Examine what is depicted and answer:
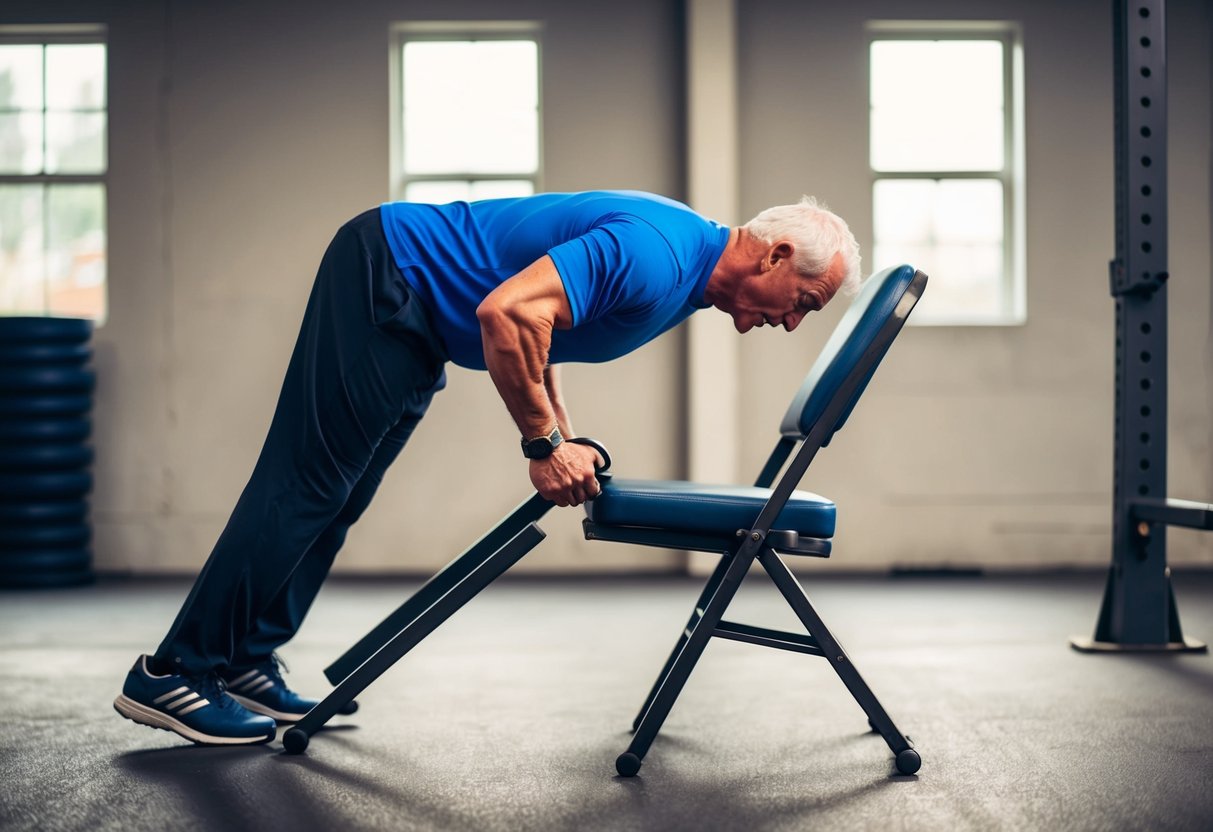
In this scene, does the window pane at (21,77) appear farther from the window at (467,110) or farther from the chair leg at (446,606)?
the chair leg at (446,606)

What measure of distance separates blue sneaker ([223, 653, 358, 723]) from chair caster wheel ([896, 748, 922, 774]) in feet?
3.55

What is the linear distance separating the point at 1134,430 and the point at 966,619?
3.10ft

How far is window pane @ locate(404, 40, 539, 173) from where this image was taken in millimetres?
5121

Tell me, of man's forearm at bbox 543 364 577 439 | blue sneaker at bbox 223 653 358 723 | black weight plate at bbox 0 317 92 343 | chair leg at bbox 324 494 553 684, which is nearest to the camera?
chair leg at bbox 324 494 553 684

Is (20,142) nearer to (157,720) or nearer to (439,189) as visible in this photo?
(439,189)

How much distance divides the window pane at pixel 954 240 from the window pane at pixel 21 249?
161 inches

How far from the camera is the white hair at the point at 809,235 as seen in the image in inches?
74.5

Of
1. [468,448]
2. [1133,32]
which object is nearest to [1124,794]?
[1133,32]

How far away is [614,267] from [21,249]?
452 centimetres

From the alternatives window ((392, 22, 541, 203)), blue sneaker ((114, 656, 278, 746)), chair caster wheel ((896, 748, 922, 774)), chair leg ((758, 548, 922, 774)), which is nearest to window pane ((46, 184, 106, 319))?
window ((392, 22, 541, 203))

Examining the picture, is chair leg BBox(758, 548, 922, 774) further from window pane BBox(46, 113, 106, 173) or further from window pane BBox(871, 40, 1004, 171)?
window pane BBox(46, 113, 106, 173)

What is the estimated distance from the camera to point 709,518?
1.81 m

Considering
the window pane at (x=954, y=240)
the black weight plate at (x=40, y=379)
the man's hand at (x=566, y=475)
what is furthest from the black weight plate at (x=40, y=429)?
the window pane at (x=954, y=240)

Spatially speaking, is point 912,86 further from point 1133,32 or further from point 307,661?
point 307,661
